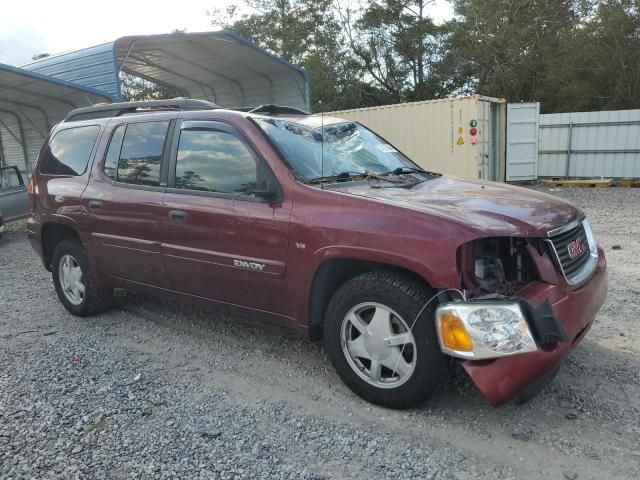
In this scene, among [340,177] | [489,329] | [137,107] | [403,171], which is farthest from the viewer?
[137,107]

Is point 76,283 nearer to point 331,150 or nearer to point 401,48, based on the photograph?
point 331,150

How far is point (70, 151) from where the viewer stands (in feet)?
16.3

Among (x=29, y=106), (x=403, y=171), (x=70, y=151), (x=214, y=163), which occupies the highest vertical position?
(x=29, y=106)

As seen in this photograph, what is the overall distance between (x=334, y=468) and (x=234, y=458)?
20.7 inches

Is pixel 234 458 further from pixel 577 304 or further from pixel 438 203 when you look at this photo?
pixel 577 304

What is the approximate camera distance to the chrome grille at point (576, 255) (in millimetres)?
2939

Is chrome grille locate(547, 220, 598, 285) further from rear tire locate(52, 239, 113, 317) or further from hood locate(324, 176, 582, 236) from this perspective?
rear tire locate(52, 239, 113, 317)

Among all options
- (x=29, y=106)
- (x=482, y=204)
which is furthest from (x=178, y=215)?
(x=29, y=106)

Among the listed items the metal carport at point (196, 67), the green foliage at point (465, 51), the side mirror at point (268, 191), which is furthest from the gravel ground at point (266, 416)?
the green foliage at point (465, 51)

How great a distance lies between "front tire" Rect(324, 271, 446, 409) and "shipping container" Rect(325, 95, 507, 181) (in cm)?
1048

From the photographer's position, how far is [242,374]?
3686mm

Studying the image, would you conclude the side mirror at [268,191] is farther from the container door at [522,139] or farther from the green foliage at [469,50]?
the green foliage at [469,50]

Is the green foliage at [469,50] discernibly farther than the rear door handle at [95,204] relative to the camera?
Yes

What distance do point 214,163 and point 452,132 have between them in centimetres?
1037
